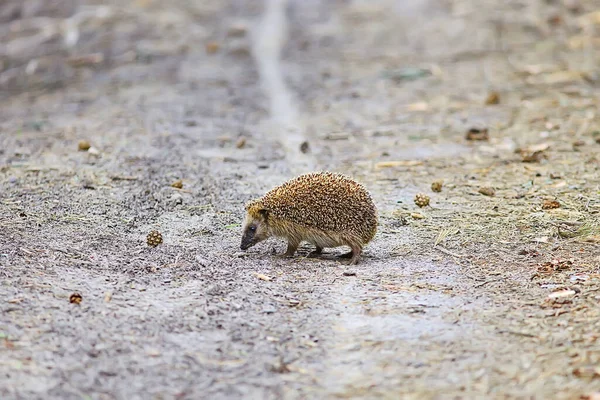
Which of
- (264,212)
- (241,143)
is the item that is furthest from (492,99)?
(264,212)

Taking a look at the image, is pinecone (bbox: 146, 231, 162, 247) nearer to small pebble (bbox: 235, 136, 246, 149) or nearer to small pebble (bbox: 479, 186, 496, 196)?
small pebble (bbox: 479, 186, 496, 196)

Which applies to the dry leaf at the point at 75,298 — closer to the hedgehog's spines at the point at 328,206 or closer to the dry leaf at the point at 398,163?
the hedgehog's spines at the point at 328,206

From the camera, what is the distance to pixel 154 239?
7.02 meters

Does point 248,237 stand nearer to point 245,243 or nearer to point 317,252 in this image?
point 245,243

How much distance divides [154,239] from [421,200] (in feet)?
9.15

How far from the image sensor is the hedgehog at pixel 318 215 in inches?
275

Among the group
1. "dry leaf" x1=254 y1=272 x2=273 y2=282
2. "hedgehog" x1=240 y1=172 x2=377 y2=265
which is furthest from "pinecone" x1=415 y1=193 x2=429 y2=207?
"dry leaf" x1=254 y1=272 x2=273 y2=282

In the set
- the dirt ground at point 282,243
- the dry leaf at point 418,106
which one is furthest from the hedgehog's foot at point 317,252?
the dry leaf at point 418,106

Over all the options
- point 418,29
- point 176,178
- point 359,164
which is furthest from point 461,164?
point 418,29

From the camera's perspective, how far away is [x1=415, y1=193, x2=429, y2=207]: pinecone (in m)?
8.26

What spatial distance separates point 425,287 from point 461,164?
3.84m

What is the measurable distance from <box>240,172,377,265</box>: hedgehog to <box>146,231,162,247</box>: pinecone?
711mm

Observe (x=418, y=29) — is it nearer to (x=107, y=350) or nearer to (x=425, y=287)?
(x=425, y=287)

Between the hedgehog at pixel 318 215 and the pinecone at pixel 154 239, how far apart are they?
711 millimetres
